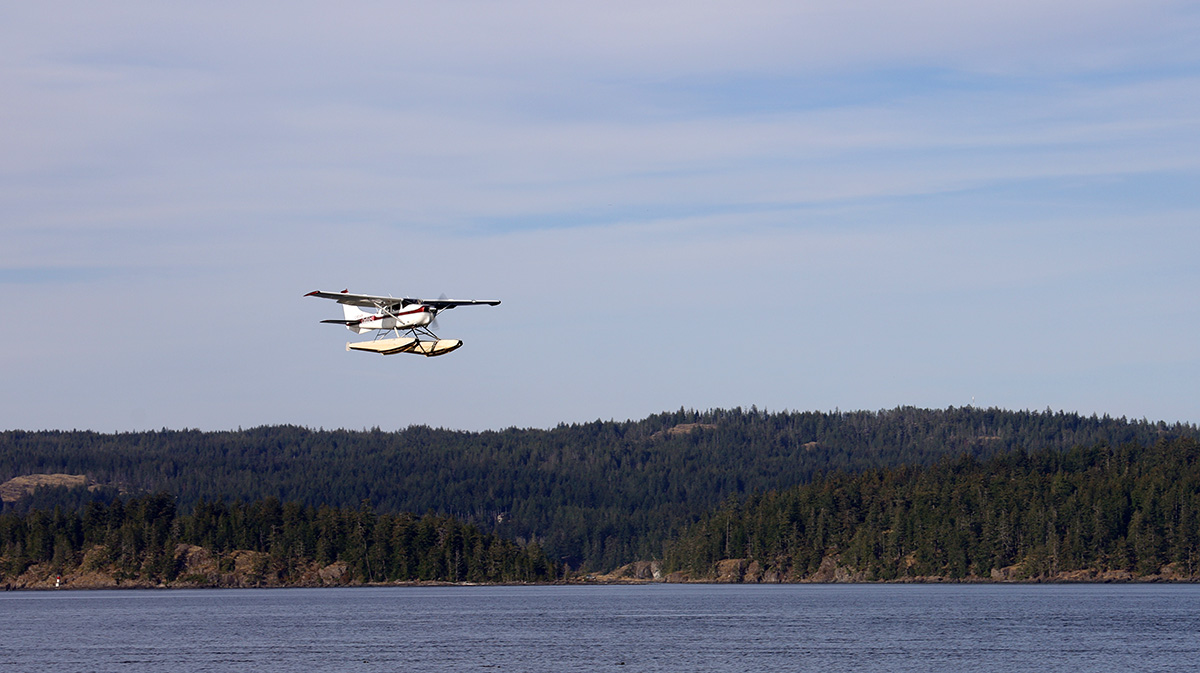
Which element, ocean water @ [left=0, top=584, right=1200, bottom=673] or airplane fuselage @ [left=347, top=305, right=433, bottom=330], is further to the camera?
ocean water @ [left=0, top=584, right=1200, bottom=673]

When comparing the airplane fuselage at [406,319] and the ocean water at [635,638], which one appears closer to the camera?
the airplane fuselage at [406,319]

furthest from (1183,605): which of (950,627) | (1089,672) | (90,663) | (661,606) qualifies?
(90,663)

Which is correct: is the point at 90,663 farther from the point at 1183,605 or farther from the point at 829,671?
the point at 1183,605

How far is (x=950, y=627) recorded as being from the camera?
139875 mm

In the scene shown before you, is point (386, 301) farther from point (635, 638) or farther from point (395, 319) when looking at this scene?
point (635, 638)

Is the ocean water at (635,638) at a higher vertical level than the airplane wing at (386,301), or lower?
lower

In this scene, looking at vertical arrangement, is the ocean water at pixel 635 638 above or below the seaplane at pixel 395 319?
below

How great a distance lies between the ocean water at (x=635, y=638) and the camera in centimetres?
10725

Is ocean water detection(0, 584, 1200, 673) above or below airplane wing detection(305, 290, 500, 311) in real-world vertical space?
below

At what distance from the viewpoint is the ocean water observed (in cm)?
10725

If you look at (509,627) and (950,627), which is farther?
(509,627)

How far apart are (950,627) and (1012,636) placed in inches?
479

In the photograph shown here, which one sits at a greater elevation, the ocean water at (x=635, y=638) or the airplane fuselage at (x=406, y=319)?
the airplane fuselage at (x=406, y=319)

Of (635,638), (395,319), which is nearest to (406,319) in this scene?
(395,319)
